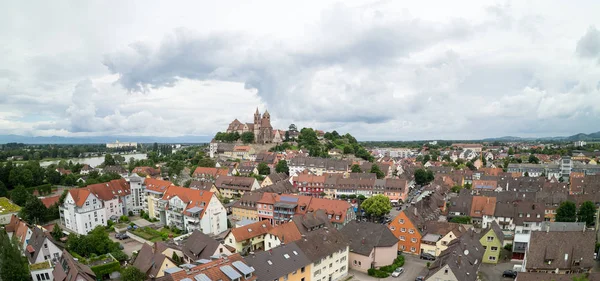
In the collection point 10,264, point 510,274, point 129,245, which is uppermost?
point 10,264

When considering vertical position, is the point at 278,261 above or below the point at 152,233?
above

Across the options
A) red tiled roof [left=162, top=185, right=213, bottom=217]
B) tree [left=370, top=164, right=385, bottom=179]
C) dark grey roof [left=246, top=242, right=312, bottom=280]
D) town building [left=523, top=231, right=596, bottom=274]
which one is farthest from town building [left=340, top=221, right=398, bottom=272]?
tree [left=370, top=164, right=385, bottom=179]

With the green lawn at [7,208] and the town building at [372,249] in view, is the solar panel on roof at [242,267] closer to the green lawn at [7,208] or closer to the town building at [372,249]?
the town building at [372,249]

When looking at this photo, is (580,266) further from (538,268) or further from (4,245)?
(4,245)

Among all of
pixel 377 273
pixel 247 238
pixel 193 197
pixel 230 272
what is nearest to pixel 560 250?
pixel 377 273

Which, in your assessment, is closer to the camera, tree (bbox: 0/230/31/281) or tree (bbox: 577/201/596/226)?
tree (bbox: 0/230/31/281)

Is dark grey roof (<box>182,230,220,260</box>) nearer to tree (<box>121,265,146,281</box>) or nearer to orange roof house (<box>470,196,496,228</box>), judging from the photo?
tree (<box>121,265,146,281</box>)

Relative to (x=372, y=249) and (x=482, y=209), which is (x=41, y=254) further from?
(x=482, y=209)
